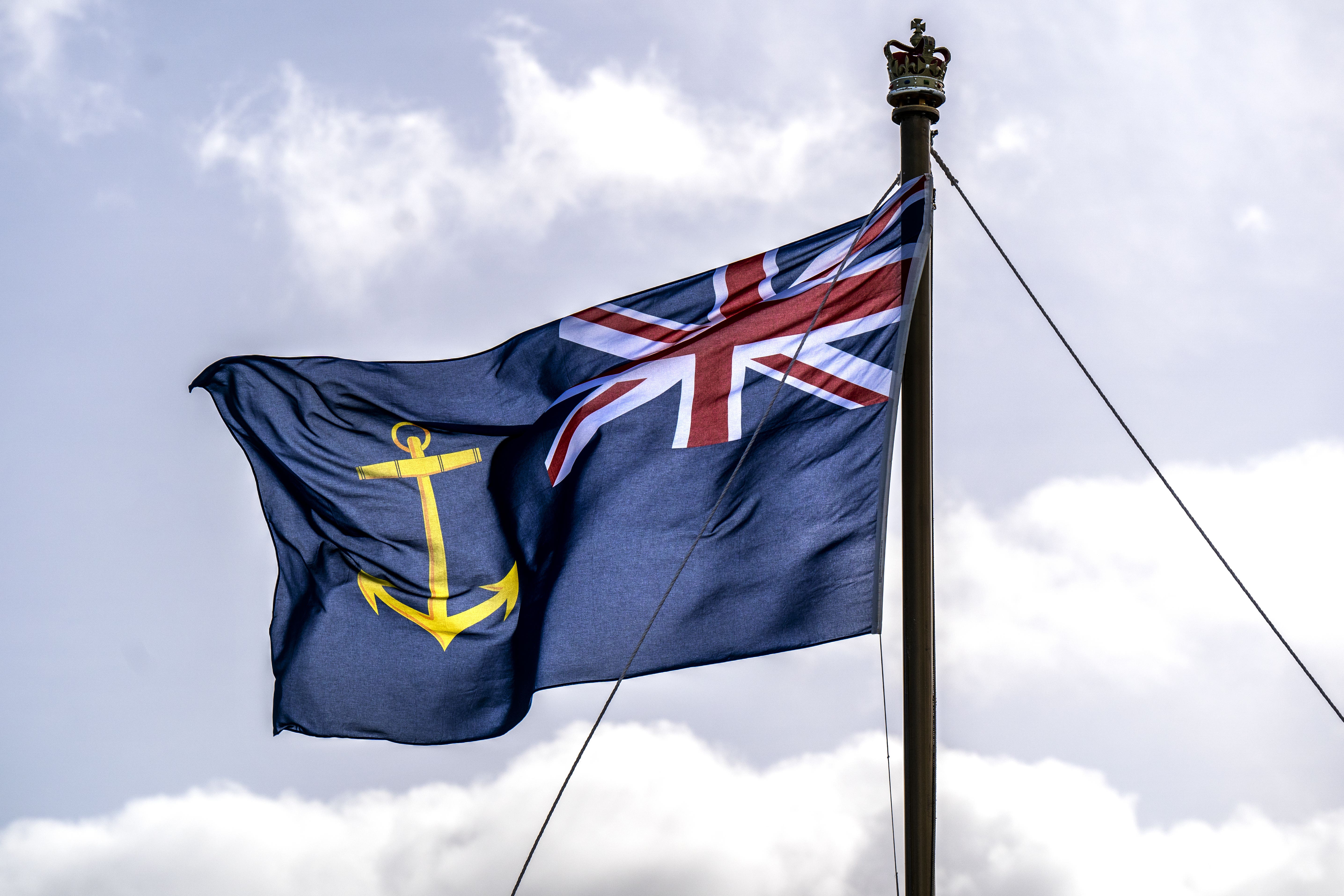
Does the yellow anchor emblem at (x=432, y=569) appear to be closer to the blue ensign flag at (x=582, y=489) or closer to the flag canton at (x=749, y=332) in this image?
the blue ensign flag at (x=582, y=489)

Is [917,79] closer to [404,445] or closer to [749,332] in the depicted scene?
[749,332]

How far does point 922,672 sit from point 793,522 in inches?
56.1

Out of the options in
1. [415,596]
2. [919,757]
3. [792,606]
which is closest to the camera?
[919,757]

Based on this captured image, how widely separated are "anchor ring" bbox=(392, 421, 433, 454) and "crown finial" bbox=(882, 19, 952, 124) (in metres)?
4.52

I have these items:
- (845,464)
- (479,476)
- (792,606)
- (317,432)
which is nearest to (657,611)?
(792,606)

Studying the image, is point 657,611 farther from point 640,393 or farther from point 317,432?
point 317,432

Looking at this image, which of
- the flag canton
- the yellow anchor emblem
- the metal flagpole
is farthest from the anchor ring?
the metal flagpole

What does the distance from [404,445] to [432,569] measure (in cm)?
106

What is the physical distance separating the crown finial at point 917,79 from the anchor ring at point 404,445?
14.8 ft

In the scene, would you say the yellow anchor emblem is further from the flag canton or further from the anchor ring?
the flag canton

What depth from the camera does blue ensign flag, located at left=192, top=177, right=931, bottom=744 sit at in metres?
10.2

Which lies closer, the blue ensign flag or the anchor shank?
the blue ensign flag

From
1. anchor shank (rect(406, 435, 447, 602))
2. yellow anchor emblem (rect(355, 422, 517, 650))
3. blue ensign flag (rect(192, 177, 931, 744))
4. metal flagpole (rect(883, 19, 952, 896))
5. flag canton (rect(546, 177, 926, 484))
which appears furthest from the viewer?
anchor shank (rect(406, 435, 447, 602))

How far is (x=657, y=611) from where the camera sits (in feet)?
33.4
